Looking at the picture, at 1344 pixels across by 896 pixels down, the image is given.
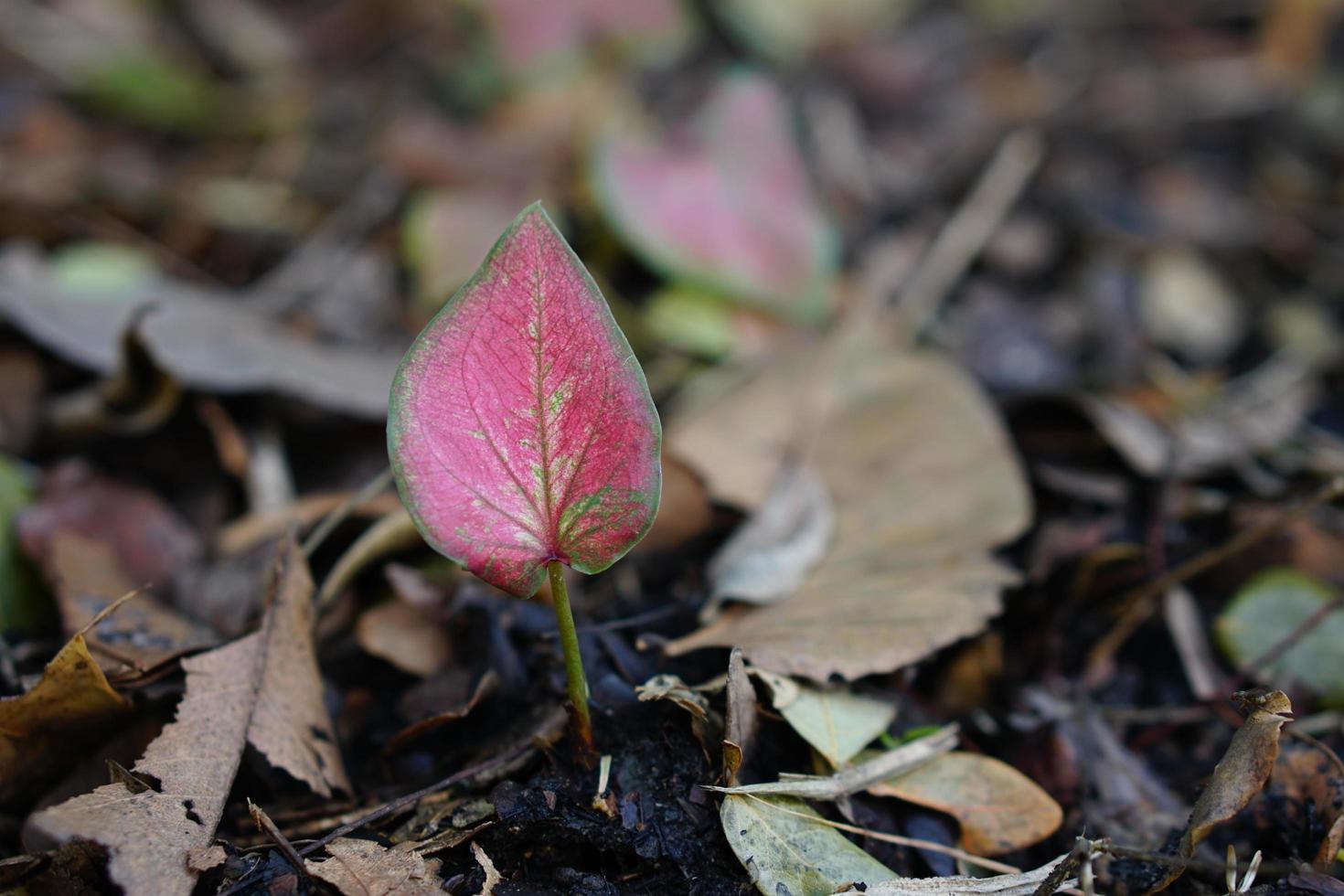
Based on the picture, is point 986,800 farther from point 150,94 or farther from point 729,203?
point 150,94

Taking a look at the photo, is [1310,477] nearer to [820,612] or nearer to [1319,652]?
[1319,652]

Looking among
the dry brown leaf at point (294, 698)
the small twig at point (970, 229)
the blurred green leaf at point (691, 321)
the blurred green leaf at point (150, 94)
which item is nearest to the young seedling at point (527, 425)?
the dry brown leaf at point (294, 698)

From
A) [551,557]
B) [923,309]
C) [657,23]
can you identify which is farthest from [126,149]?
[551,557]

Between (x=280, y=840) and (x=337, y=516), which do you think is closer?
(x=280, y=840)

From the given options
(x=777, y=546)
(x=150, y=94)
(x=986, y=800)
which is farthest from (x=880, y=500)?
(x=150, y=94)

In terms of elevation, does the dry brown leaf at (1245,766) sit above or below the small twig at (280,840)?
below

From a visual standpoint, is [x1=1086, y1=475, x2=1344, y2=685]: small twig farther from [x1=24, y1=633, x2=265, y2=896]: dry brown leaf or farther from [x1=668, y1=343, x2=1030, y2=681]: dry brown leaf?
[x1=24, y1=633, x2=265, y2=896]: dry brown leaf

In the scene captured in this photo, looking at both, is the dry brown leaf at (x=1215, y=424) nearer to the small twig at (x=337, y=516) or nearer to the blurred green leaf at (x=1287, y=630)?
the blurred green leaf at (x=1287, y=630)
